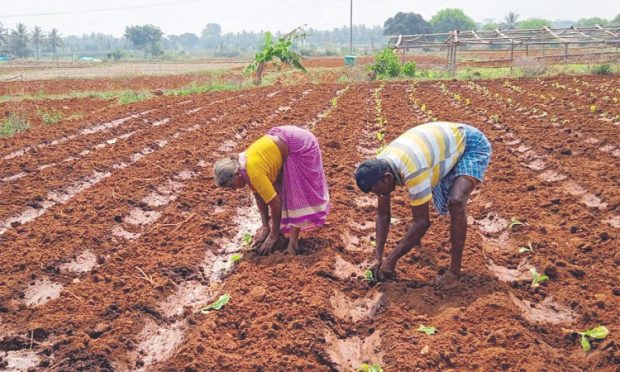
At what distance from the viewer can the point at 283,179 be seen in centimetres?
464

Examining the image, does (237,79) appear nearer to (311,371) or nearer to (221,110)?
(221,110)

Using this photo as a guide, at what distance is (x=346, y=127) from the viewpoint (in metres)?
10.6

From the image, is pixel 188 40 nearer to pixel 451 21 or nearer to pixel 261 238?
pixel 451 21

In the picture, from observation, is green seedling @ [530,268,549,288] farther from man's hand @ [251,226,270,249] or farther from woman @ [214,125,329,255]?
man's hand @ [251,226,270,249]

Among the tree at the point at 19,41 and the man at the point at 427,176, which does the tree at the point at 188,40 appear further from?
the man at the point at 427,176

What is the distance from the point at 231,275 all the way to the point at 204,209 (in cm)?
175

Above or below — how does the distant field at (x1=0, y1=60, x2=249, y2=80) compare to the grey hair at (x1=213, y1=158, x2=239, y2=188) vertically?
above

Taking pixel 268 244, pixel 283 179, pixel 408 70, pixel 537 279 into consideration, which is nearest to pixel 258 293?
pixel 268 244

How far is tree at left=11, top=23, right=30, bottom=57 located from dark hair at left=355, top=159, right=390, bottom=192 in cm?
10856

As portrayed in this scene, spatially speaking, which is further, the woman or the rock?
the woman

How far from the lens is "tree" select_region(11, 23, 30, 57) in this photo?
95.2 m

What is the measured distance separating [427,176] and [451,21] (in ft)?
320

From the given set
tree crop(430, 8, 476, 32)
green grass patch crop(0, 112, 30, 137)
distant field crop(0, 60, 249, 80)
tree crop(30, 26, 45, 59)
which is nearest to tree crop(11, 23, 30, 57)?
tree crop(30, 26, 45, 59)

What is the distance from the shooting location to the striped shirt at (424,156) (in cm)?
354
